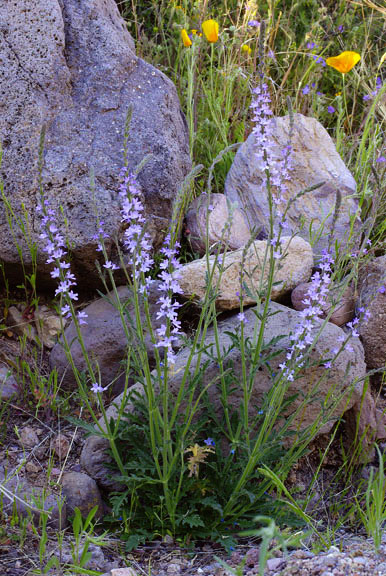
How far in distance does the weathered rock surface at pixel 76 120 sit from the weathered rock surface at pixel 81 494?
1.17 metres

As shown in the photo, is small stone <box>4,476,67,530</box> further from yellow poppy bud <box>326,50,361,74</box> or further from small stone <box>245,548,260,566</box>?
yellow poppy bud <box>326,50,361,74</box>

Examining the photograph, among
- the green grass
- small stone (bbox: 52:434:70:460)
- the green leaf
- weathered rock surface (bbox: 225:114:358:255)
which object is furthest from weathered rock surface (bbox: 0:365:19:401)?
weathered rock surface (bbox: 225:114:358:255)

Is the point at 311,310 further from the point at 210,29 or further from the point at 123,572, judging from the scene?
the point at 210,29

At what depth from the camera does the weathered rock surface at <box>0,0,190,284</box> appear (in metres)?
3.09

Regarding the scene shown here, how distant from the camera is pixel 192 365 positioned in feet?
8.75

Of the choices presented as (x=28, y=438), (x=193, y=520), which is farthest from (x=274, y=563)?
(x=28, y=438)

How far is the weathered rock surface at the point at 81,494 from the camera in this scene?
93.1 inches

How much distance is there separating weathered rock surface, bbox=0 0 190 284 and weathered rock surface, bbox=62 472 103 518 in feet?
3.83

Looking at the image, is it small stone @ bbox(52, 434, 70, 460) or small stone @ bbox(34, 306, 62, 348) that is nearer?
small stone @ bbox(52, 434, 70, 460)

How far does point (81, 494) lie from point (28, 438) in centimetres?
52

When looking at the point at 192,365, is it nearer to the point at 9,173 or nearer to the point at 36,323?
the point at 36,323

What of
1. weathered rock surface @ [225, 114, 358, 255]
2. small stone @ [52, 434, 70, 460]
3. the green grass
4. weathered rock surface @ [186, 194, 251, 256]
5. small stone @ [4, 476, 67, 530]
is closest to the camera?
the green grass

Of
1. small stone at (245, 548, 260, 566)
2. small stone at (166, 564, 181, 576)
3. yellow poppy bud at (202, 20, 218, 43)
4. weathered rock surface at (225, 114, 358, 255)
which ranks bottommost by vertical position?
small stone at (166, 564, 181, 576)

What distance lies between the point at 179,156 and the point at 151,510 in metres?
1.97
